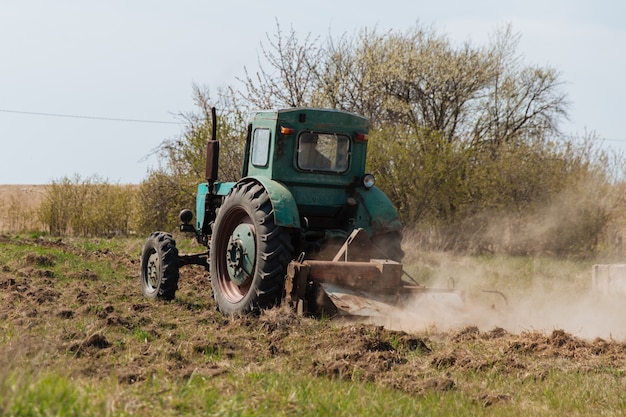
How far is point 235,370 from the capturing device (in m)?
6.14

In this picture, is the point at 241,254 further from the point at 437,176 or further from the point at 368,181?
the point at 437,176

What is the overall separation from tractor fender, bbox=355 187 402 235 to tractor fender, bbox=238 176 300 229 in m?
1.14

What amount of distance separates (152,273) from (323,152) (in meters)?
3.11

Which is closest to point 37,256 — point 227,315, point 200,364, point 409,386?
point 227,315

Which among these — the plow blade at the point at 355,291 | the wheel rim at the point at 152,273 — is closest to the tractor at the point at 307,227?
the plow blade at the point at 355,291

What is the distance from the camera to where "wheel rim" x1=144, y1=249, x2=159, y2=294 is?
11.0m

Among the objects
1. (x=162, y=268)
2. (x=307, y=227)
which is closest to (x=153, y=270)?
(x=162, y=268)

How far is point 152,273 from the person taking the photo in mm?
11141

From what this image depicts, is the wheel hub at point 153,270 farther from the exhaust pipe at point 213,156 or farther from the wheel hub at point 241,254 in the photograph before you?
the wheel hub at point 241,254

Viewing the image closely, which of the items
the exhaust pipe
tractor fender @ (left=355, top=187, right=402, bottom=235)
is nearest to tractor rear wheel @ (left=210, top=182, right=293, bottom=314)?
the exhaust pipe

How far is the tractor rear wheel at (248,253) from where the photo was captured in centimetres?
863

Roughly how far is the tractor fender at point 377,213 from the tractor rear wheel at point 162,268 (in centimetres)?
267

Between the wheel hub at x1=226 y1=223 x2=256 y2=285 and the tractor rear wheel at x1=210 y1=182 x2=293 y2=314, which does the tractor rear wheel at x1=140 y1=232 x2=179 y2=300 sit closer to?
the tractor rear wheel at x1=210 y1=182 x2=293 y2=314

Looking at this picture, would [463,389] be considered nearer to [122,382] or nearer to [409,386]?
[409,386]
